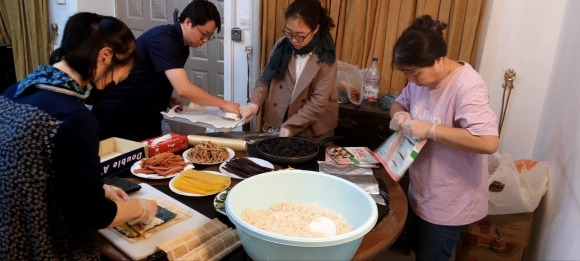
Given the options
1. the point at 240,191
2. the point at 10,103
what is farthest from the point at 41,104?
the point at 240,191

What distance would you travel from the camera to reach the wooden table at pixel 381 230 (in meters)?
1.07

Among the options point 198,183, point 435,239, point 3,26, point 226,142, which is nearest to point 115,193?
point 198,183

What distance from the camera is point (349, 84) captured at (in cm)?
284

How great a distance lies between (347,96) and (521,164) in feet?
3.75

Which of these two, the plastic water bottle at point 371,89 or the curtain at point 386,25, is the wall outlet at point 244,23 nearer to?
the curtain at point 386,25

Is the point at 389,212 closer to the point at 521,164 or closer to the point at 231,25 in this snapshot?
the point at 521,164

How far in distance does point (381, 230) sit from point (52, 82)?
96 cm

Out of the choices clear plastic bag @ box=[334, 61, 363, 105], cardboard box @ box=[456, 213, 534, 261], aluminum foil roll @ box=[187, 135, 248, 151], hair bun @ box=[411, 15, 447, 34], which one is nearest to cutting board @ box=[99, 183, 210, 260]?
aluminum foil roll @ box=[187, 135, 248, 151]

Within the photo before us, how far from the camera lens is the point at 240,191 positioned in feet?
3.70

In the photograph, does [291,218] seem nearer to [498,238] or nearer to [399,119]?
[399,119]

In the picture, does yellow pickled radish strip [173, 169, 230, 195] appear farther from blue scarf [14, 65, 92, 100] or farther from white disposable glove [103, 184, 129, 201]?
blue scarf [14, 65, 92, 100]

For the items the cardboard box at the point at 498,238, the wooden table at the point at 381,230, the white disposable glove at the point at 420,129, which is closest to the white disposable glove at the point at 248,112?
the wooden table at the point at 381,230

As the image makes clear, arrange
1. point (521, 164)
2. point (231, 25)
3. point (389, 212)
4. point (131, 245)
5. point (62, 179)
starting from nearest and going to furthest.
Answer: point (62, 179)
point (131, 245)
point (389, 212)
point (521, 164)
point (231, 25)

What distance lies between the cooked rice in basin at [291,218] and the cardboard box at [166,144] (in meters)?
0.66
